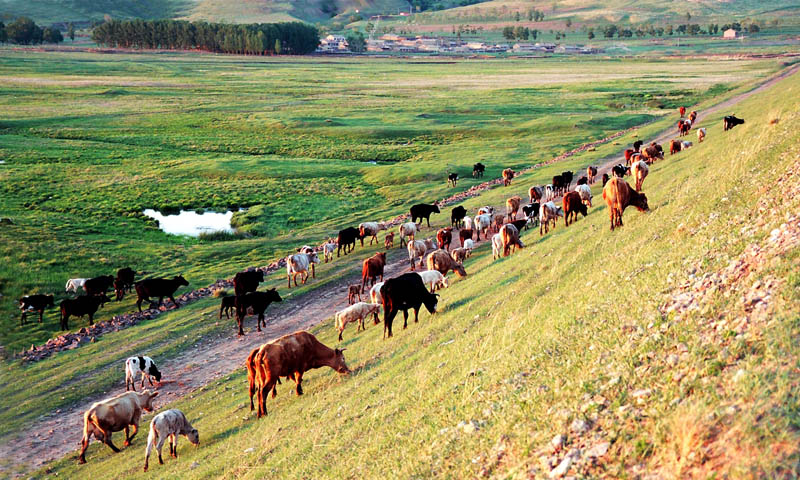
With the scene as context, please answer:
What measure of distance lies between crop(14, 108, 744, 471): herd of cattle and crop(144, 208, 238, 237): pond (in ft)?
38.6

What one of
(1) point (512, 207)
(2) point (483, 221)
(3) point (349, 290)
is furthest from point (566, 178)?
(3) point (349, 290)

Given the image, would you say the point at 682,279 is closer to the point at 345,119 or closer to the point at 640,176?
the point at 640,176

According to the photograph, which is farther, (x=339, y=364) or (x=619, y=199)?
(x=619, y=199)

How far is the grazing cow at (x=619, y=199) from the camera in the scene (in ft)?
62.0

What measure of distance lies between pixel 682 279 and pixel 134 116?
319 feet

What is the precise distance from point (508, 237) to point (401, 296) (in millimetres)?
8281

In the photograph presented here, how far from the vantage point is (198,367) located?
21.3 m

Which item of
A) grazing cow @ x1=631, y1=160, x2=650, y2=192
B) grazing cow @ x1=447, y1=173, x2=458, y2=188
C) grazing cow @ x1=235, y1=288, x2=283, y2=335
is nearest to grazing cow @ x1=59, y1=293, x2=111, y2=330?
grazing cow @ x1=235, y1=288, x2=283, y2=335

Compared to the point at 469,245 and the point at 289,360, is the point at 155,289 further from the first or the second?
the point at 289,360

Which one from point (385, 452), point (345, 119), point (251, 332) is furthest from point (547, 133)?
point (385, 452)

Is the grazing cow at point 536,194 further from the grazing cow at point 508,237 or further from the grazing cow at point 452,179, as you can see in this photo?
the grazing cow at point 452,179

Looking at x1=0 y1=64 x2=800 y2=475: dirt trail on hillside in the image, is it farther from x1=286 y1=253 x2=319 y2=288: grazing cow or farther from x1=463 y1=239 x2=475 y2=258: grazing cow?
x1=463 y1=239 x2=475 y2=258: grazing cow

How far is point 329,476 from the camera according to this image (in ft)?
31.6

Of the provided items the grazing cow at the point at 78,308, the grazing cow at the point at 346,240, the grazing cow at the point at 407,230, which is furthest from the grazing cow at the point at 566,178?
the grazing cow at the point at 78,308
